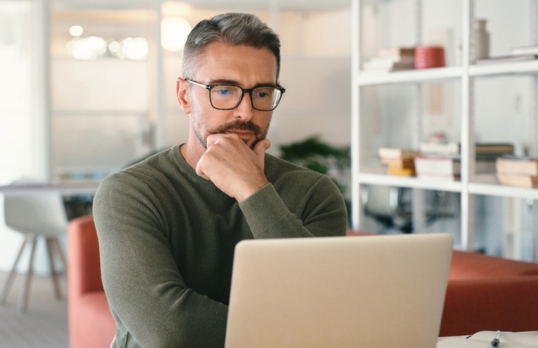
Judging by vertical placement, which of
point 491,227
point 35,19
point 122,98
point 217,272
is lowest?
point 491,227

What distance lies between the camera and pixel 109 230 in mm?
1615

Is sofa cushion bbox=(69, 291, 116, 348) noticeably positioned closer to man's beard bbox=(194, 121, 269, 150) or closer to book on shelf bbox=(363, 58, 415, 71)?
man's beard bbox=(194, 121, 269, 150)

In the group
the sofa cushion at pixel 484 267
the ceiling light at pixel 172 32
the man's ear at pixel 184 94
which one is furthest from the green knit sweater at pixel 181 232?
the ceiling light at pixel 172 32

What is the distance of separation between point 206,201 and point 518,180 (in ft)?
5.38

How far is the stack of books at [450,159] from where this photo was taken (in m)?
3.25

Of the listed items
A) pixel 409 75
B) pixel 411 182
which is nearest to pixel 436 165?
pixel 411 182

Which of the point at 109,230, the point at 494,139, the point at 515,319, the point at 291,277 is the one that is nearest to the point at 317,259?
the point at 291,277

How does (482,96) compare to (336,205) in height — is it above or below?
above

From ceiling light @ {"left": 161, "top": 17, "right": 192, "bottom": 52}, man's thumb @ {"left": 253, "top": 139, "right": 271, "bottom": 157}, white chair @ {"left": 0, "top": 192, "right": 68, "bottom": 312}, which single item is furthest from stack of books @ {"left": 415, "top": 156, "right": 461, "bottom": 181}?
ceiling light @ {"left": 161, "top": 17, "right": 192, "bottom": 52}

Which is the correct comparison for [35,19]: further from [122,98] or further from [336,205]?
[336,205]

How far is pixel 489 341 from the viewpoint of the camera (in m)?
1.52

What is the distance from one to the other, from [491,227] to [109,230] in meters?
5.44

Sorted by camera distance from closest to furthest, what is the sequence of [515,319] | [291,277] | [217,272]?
[291,277] → [217,272] → [515,319]

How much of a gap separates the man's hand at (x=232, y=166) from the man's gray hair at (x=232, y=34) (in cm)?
20
